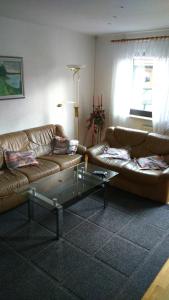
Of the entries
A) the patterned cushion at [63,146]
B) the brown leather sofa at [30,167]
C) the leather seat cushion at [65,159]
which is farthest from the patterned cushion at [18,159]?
the patterned cushion at [63,146]

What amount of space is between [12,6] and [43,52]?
1305 millimetres

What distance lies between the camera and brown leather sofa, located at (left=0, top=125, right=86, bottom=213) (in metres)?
3.07

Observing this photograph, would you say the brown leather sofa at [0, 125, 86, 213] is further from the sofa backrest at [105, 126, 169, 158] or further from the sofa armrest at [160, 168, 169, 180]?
the sofa armrest at [160, 168, 169, 180]

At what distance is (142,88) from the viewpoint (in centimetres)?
478

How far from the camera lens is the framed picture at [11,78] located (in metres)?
3.66

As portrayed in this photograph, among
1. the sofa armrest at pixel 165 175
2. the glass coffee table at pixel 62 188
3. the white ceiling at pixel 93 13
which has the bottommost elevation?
the glass coffee table at pixel 62 188

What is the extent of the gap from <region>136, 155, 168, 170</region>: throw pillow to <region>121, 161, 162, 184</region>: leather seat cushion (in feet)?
0.33

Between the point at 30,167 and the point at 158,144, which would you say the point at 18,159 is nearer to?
the point at 30,167

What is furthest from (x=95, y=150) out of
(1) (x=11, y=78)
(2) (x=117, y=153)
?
(1) (x=11, y=78)

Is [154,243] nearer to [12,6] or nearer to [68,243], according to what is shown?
[68,243]

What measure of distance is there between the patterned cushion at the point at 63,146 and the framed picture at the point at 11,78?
960 millimetres

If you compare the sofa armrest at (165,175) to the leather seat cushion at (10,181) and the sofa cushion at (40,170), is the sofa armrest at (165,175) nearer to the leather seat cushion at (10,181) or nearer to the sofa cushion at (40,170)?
the sofa cushion at (40,170)

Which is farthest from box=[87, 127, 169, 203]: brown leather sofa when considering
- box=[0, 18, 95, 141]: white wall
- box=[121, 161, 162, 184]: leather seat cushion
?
box=[0, 18, 95, 141]: white wall

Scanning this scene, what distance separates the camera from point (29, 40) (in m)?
3.90
